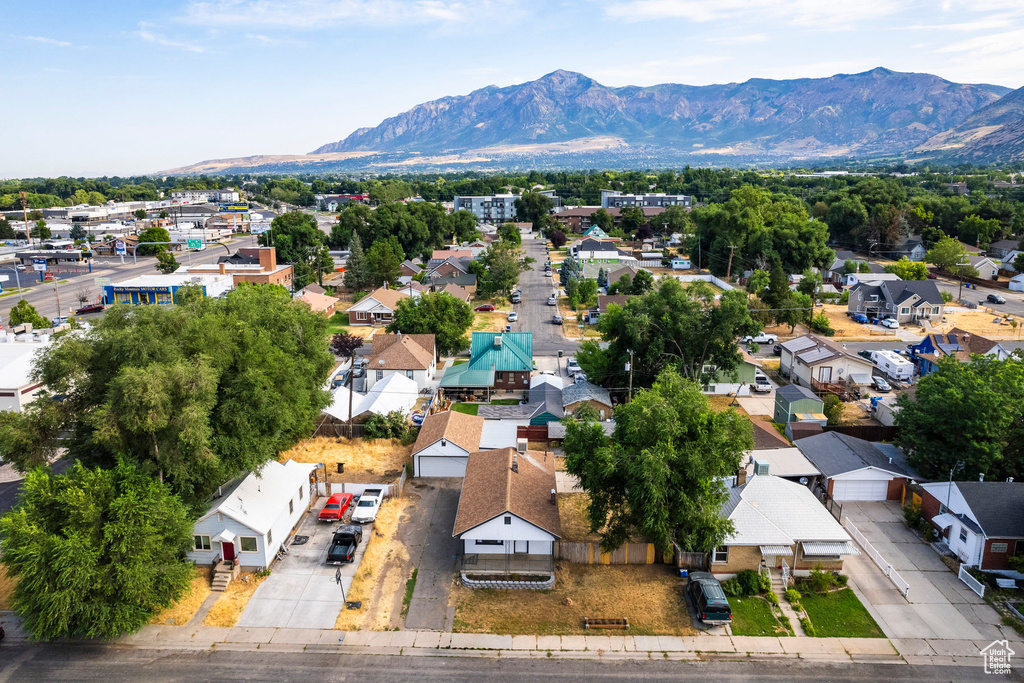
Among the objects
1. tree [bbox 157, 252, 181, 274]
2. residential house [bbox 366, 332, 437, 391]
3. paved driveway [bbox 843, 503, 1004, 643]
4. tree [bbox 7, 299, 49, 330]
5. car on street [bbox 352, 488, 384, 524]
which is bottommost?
paved driveway [bbox 843, 503, 1004, 643]

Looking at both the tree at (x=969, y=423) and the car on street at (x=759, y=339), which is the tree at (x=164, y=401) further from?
the car on street at (x=759, y=339)

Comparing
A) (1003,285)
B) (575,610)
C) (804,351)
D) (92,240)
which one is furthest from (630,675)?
(92,240)

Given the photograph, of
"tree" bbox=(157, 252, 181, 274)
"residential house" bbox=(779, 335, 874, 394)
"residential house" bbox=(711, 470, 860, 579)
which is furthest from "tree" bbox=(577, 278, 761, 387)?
"tree" bbox=(157, 252, 181, 274)

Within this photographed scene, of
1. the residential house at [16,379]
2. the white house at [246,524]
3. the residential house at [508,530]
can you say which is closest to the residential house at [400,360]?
the white house at [246,524]

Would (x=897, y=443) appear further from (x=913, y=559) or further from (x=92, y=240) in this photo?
(x=92, y=240)

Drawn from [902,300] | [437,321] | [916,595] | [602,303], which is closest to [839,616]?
→ [916,595]

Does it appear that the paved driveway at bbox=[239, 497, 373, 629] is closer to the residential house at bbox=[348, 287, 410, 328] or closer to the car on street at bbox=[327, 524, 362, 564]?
the car on street at bbox=[327, 524, 362, 564]
